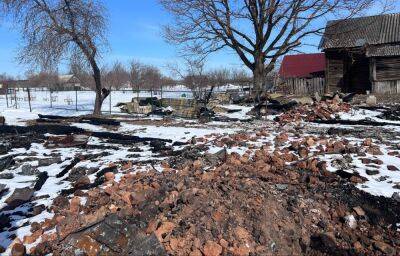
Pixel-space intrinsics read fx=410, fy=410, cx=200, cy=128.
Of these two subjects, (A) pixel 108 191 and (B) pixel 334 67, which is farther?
(B) pixel 334 67

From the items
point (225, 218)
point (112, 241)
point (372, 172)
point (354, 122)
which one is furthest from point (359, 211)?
point (354, 122)

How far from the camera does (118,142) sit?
37.3ft

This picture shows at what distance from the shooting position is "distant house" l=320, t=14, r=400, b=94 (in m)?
25.8

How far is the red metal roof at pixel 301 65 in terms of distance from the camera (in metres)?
44.2

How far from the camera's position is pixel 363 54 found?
88.5 feet

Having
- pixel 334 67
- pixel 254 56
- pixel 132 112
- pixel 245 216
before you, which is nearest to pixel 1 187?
pixel 245 216

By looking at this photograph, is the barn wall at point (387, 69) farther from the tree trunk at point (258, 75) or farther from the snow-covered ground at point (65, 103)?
the snow-covered ground at point (65, 103)

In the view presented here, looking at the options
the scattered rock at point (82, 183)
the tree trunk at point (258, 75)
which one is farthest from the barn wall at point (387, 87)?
the scattered rock at point (82, 183)

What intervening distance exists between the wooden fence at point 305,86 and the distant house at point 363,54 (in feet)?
2.89

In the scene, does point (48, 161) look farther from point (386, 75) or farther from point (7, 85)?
point (7, 85)

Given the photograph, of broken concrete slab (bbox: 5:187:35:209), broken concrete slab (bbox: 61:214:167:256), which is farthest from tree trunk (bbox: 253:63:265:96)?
broken concrete slab (bbox: 61:214:167:256)

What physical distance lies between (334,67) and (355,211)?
24602 millimetres

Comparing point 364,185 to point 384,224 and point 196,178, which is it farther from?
point 196,178

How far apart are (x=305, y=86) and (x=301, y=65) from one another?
635 inches
